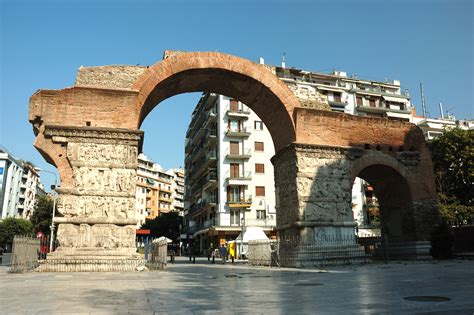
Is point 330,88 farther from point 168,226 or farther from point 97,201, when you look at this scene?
point 97,201

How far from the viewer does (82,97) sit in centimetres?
1373

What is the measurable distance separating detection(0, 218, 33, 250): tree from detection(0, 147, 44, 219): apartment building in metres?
13.5

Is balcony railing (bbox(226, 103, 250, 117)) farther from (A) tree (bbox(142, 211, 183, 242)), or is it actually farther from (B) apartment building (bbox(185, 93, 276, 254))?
(A) tree (bbox(142, 211, 183, 242))

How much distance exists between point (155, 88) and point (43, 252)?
10787 millimetres

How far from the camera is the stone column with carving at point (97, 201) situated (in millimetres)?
12344

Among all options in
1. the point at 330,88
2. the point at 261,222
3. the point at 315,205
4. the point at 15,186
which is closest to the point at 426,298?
the point at 315,205

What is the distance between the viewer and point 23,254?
1256cm

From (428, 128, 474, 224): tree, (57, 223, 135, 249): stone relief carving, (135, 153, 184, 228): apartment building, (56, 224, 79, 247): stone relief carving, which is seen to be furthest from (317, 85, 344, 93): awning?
(135, 153, 184, 228): apartment building

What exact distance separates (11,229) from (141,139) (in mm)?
42195

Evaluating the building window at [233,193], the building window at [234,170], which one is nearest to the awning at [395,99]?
the building window at [234,170]

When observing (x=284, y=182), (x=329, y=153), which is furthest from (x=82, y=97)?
(x=329, y=153)

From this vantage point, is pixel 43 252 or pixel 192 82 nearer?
pixel 192 82

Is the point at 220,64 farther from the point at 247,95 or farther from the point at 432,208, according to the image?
the point at 432,208

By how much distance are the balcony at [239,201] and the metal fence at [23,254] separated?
966 inches
